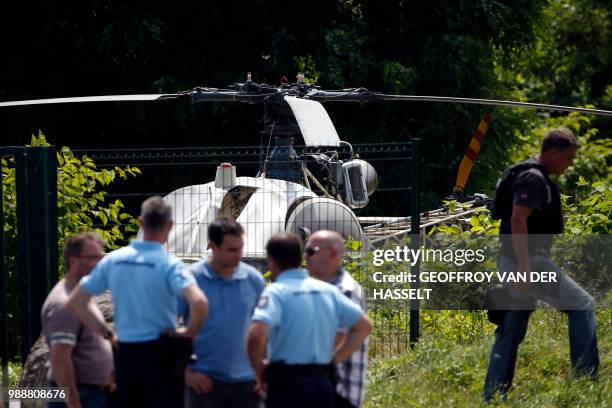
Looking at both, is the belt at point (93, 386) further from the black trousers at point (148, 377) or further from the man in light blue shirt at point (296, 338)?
the man in light blue shirt at point (296, 338)

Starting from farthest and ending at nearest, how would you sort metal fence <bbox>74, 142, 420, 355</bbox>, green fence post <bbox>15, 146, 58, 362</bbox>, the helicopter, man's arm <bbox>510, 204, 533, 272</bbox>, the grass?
1. the helicopter
2. metal fence <bbox>74, 142, 420, 355</bbox>
3. green fence post <bbox>15, 146, 58, 362</bbox>
4. the grass
5. man's arm <bbox>510, 204, 533, 272</bbox>

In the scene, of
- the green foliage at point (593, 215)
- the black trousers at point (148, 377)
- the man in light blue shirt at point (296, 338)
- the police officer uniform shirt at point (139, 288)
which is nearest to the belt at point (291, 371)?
the man in light blue shirt at point (296, 338)

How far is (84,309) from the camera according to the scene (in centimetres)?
524

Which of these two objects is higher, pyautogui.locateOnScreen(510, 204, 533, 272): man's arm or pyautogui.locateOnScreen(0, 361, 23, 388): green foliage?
pyautogui.locateOnScreen(510, 204, 533, 272): man's arm

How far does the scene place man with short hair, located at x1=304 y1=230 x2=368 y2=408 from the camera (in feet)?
17.5

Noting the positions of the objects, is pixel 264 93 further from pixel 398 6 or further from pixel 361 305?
pixel 398 6

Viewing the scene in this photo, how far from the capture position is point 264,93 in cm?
1209

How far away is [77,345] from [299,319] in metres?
1.21

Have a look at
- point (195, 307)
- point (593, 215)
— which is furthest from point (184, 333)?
point (593, 215)

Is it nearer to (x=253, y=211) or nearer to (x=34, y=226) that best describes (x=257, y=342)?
(x=34, y=226)

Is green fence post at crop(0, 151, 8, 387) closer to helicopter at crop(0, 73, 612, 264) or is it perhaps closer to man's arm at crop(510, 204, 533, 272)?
helicopter at crop(0, 73, 612, 264)

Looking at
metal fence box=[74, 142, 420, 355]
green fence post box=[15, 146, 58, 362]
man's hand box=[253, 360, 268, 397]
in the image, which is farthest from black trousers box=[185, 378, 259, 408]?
metal fence box=[74, 142, 420, 355]

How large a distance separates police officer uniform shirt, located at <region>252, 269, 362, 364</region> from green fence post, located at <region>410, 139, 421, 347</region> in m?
3.36

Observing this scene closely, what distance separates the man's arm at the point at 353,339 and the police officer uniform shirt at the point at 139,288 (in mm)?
784
